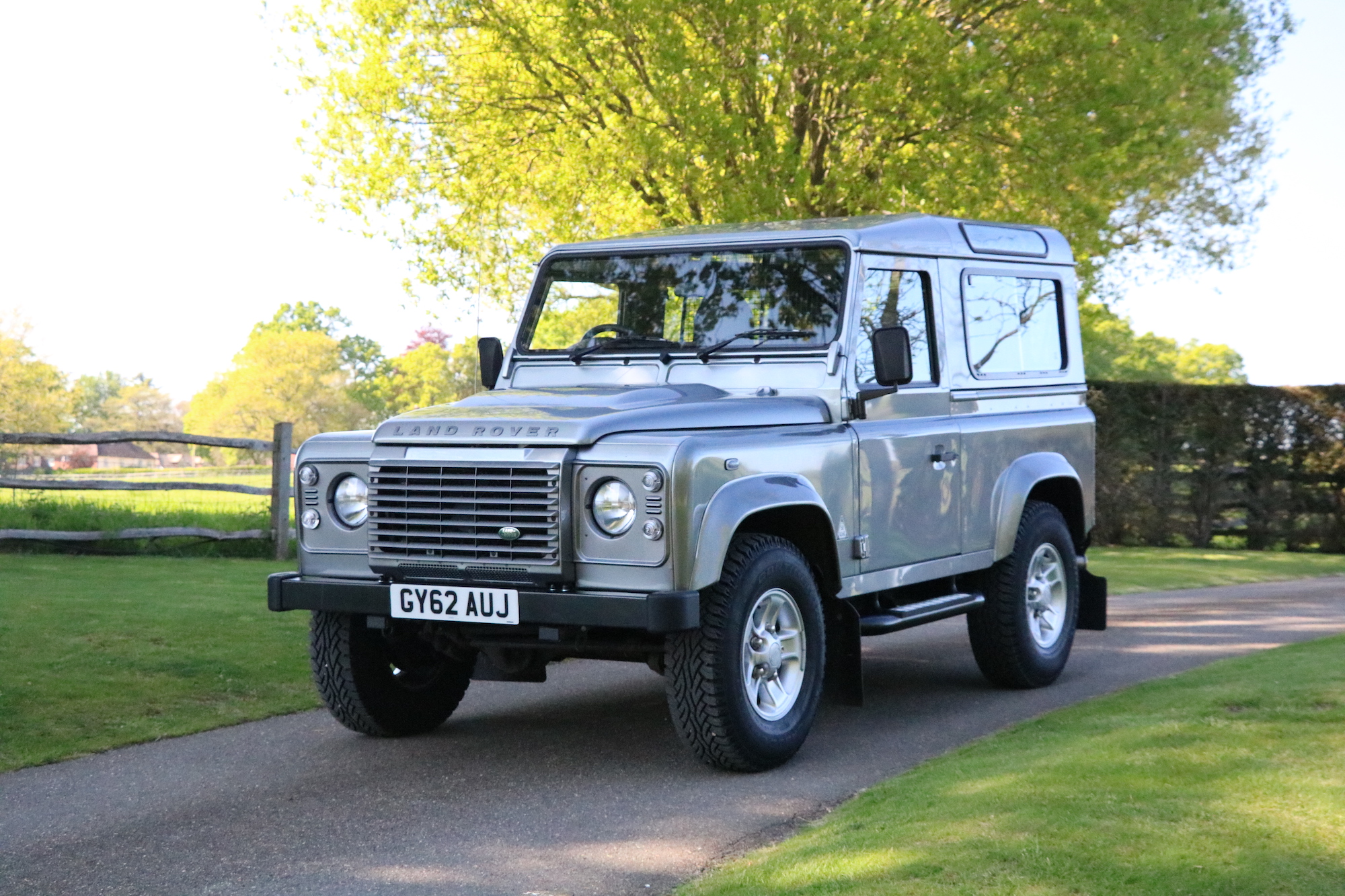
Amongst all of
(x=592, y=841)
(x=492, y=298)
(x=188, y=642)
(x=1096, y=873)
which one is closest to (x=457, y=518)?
(x=592, y=841)

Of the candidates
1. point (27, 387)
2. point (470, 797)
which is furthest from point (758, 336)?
point (27, 387)

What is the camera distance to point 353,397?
82.4 m

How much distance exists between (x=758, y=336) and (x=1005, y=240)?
219cm

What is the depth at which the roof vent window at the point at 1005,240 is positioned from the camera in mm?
8406

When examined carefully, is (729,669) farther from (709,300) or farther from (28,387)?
(28,387)

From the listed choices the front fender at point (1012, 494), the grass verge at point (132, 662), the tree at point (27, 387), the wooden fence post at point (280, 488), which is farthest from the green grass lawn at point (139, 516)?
the tree at point (27, 387)

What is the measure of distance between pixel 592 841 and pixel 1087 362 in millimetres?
54078

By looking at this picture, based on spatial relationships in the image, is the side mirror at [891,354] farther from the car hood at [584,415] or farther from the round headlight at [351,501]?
the round headlight at [351,501]

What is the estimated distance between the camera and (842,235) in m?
7.43

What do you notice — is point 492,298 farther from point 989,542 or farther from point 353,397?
point 353,397

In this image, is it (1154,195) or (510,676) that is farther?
(1154,195)

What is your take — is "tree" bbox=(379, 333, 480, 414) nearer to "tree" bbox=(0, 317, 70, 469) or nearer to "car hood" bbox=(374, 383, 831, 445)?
"tree" bbox=(0, 317, 70, 469)

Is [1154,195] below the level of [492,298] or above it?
above

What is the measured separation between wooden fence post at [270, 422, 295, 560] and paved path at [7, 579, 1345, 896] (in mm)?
6974
